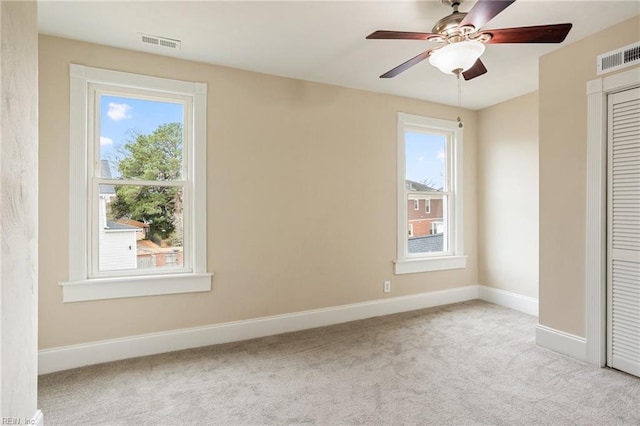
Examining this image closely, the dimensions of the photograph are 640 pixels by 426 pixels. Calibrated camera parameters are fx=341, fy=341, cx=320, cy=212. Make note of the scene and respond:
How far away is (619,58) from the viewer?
8.23 feet

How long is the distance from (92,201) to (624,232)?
13.7ft

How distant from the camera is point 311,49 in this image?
288cm

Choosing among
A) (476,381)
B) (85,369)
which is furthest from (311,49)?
(85,369)

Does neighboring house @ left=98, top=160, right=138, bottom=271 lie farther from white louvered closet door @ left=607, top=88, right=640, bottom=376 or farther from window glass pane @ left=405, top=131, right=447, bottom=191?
white louvered closet door @ left=607, top=88, right=640, bottom=376

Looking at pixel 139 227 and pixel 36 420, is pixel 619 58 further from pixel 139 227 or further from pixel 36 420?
pixel 36 420

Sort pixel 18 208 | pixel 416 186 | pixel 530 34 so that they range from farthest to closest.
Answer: pixel 416 186
pixel 530 34
pixel 18 208

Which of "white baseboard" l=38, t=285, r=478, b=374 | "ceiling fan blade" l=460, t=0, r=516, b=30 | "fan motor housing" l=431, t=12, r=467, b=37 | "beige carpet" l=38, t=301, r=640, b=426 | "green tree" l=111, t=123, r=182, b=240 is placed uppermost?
"fan motor housing" l=431, t=12, r=467, b=37

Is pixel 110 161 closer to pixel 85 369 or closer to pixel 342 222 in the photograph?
pixel 85 369

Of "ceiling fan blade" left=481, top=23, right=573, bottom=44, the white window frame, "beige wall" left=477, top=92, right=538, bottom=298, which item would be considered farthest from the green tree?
"beige wall" left=477, top=92, right=538, bottom=298

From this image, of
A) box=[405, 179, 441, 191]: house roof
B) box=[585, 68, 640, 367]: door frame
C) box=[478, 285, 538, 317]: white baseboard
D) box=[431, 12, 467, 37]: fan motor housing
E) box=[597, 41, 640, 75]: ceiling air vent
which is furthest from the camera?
box=[405, 179, 441, 191]: house roof

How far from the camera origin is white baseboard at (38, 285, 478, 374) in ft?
8.80

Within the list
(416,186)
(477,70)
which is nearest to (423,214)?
(416,186)

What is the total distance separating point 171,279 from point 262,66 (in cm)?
213

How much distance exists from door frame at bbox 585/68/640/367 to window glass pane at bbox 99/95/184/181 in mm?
3447
